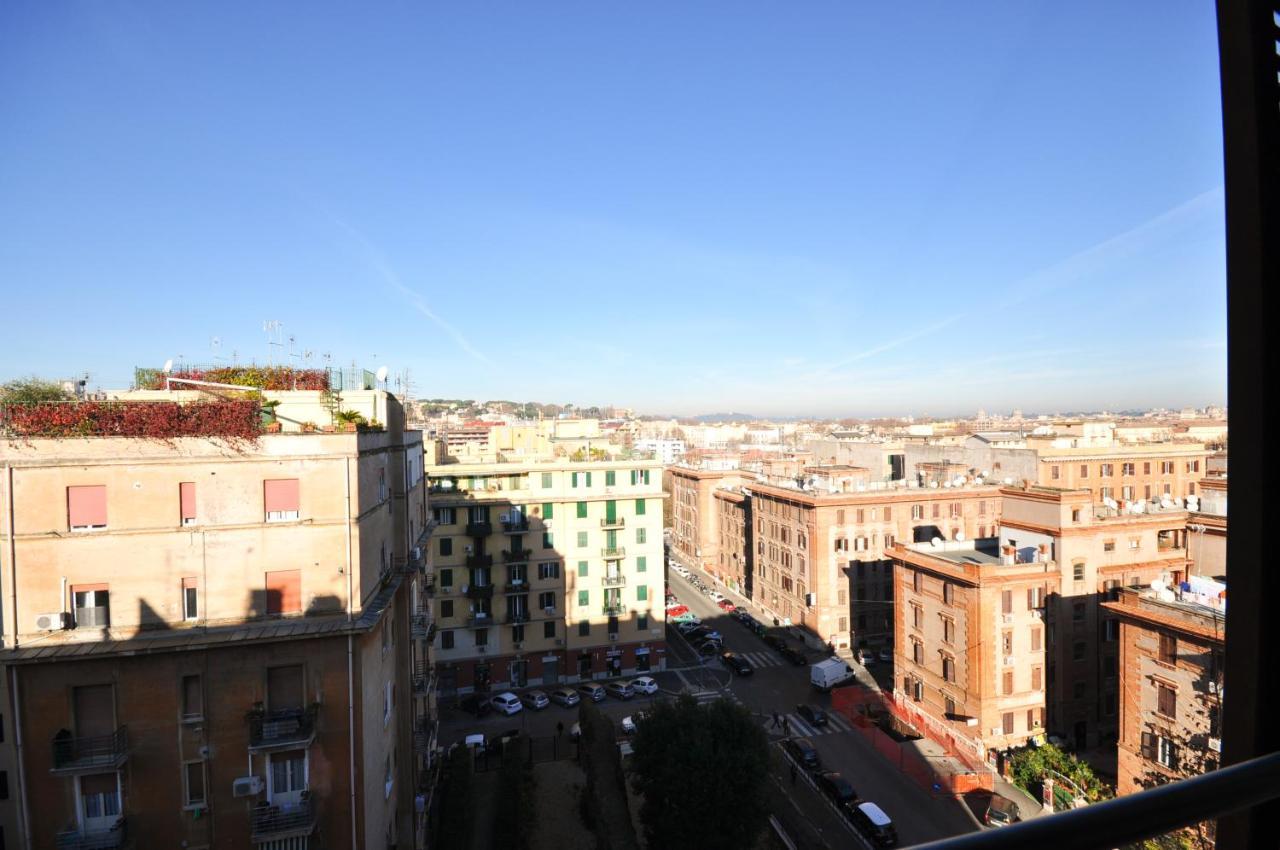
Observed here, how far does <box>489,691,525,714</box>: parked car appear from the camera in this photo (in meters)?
32.1

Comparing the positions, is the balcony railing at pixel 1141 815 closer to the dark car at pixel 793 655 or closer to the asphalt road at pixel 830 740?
the asphalt road at pixel 830 740

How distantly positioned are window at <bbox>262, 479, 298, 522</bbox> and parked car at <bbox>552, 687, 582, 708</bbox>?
22.4 metres

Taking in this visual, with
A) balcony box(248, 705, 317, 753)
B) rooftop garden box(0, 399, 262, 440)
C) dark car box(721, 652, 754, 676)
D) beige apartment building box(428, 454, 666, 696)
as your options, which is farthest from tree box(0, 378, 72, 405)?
dark car box(721, 652, 754, 676)

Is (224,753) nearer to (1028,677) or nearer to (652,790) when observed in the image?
(652,790)

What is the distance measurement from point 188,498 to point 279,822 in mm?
6224

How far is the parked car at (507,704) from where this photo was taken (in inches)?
1265

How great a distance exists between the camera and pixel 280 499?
1350 cm

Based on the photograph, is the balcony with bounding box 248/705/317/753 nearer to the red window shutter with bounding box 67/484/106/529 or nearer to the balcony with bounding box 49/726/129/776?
the balcony with bounding box 49/726/129/776

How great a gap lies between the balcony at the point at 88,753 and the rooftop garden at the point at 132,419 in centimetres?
526

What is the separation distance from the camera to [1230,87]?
1.87 meters

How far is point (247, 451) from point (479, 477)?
21405mm

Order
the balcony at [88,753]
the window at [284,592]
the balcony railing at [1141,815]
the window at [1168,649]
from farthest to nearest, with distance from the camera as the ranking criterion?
the window at [1168,649], the window at [284,592], the balcony at [88,753], the balcony railing at [1141,815]

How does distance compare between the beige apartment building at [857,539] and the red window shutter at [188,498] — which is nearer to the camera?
the red window shutter at [188,498]

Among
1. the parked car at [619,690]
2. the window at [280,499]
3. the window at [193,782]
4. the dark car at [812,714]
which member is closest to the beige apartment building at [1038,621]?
the dark car at [812,714]
